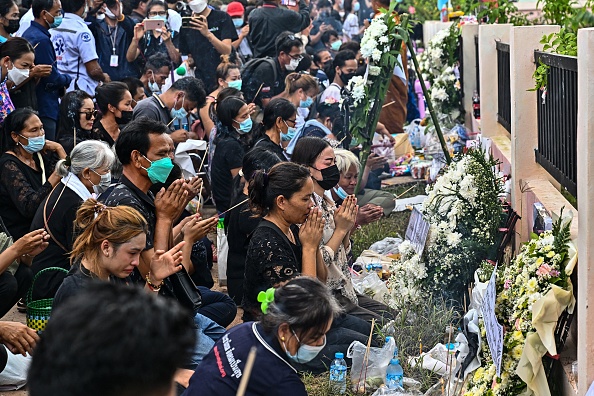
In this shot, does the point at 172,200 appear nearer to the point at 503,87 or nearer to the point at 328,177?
the point at 328,177

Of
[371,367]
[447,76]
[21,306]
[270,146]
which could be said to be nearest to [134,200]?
[371,367]

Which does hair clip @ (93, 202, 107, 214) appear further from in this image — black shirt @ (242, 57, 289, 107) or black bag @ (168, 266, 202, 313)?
black shirt @ (242, 57, 289, 107)

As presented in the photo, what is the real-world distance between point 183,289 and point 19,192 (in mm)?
2318

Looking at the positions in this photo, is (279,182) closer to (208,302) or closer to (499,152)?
(208,302)

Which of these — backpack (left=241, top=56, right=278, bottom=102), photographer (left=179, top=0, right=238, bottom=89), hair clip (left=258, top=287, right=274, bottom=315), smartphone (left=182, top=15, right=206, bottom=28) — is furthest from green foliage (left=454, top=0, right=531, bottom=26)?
hair clip (left=258, top=287, right=274, bottom=315)

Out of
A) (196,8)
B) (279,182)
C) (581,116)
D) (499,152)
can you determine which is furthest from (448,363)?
(196,8)

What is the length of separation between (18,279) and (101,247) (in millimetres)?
2070

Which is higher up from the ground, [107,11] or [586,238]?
[107,11]

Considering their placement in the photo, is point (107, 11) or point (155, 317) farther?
point (107, 11)

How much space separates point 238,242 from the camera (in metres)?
6.79

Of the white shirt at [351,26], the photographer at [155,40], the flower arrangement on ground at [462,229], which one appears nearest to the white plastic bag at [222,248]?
the flower arrangement on ground at [462,229]

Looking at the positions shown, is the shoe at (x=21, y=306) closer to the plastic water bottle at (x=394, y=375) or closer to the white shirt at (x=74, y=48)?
the plastic water bottle at (x=394, y=375)

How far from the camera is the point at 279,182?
5535 mm

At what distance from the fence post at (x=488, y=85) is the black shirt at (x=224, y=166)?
2337 millimetres
